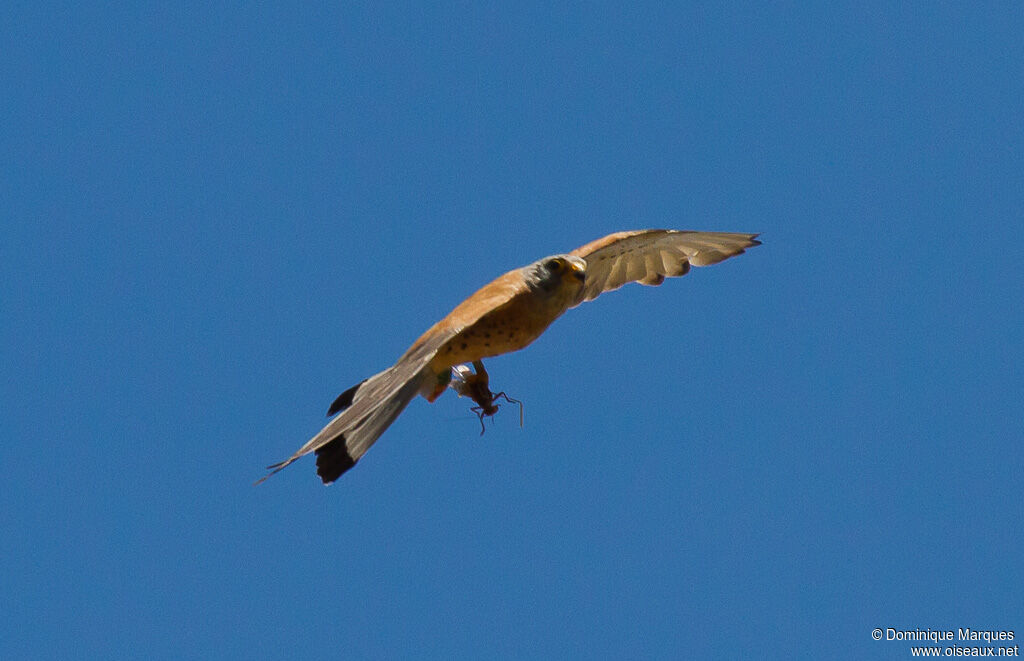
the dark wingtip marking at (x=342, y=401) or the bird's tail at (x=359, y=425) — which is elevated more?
the dark wingtip marking at (x=342, y=401)

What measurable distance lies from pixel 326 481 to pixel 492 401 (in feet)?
5.23

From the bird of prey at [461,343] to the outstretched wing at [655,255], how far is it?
2.6 inches

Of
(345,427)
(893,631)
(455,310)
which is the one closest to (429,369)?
(455,310)

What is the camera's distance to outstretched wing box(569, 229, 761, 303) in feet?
31.8

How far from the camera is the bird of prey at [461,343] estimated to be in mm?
6945

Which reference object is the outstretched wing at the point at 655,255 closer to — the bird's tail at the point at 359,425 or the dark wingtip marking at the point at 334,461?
the bird's tail at the point at 359,425

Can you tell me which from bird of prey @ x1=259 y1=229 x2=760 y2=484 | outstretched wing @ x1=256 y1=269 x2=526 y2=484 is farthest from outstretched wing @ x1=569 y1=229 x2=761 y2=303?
outstretched wing @ x1=256 y1=269 x2=526 y2=484

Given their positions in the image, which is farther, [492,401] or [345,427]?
[492,401]

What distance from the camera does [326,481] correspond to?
274 inches

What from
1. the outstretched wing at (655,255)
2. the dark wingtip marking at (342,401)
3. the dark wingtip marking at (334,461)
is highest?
the outstretched wing at (655,255)

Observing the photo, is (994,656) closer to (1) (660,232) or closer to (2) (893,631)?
(2) (893,631)

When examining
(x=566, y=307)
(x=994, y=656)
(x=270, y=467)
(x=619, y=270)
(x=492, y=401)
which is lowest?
(x=994, y=656)

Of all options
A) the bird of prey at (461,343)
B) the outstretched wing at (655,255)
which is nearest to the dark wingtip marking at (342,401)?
the bird of prey at (461,343)

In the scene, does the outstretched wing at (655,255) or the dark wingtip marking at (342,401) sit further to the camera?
the outstretched wing at (655,255)
